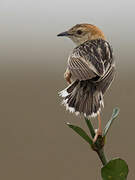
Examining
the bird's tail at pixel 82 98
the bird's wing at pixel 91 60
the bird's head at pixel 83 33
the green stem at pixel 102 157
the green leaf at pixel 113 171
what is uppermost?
the bird's head at pixel 83 33

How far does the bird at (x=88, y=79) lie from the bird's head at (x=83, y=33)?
0.49 meters

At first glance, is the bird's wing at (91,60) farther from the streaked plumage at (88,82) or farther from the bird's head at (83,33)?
the bird's head at (83,33)

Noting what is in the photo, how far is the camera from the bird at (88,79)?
7.61ft

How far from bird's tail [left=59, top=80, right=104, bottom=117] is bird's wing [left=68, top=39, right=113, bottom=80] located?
75 mm

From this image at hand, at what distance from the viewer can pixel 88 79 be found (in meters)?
2.51

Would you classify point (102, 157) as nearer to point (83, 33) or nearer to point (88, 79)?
point (88, 79)

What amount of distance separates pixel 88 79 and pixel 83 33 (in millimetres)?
1166

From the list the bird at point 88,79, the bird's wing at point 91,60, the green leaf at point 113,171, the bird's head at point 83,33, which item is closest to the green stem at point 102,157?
the green leaf at point 113,171

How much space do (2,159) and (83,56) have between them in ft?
21.2

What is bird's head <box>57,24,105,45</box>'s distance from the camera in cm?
356

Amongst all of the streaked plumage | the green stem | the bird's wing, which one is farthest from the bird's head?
the green stem

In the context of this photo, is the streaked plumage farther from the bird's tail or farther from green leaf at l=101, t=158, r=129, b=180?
green leaf at l=101, t=158, r=129, b=180

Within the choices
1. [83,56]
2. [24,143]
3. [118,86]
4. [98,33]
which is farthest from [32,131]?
[83,56]

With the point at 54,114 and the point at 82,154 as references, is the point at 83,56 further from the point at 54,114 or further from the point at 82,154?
the point at 54,114
